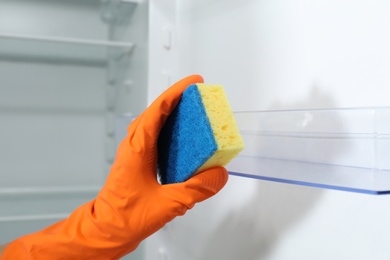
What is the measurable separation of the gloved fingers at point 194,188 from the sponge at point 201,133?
1 cm

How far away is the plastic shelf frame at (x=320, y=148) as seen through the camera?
51cm

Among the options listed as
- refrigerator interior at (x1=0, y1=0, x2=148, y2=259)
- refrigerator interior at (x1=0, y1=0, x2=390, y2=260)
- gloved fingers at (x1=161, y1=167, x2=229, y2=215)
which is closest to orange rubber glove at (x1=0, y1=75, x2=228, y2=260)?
gloved fingers at (x1=161, y1=167, x2=229, y2=215)

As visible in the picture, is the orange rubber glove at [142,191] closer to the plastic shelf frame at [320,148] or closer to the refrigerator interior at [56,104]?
the plastic shelf frame at [320,148]

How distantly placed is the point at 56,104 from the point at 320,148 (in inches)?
52.3

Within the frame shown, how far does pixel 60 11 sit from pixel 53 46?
148mm

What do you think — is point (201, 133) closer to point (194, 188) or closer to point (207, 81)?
point (194, 188)

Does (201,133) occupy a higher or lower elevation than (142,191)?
higher

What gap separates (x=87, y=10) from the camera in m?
1.71

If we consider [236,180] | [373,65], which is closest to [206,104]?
[373,65]

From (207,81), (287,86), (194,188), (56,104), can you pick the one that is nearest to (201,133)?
(194,188)

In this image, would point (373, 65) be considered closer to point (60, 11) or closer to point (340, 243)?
point (340, 243)

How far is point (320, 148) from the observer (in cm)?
65

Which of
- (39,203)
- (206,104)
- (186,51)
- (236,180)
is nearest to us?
(206,104)

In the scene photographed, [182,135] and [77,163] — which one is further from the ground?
[182,135]
